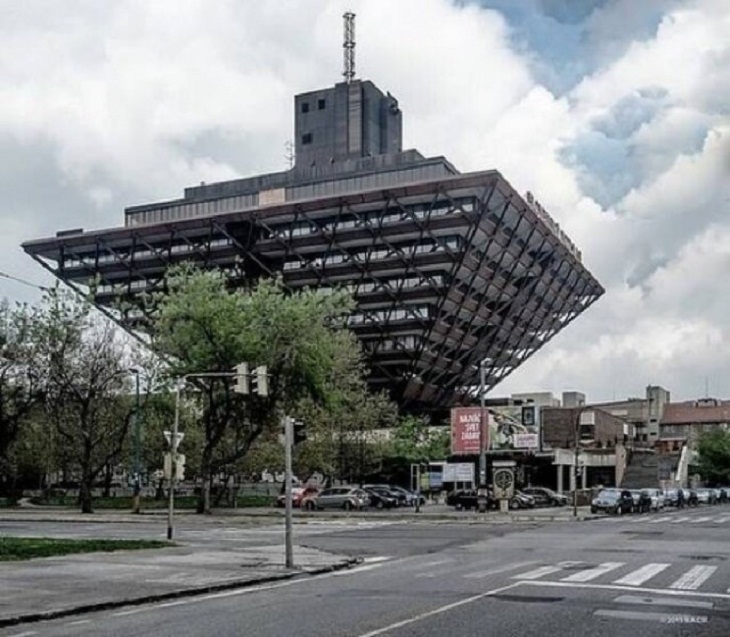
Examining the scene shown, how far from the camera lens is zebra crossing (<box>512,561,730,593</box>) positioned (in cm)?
1883

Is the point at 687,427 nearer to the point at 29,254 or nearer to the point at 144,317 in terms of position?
the point at 29,254

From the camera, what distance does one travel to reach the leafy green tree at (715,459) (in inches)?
5202

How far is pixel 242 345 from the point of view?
5544 cm

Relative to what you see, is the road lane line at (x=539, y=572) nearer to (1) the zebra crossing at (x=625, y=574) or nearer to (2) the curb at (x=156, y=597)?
(1) the zebra crossing at (x=625, y=574)

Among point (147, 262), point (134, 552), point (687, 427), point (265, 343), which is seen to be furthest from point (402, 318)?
point (134, 552)

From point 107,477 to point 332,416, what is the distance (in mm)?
23362

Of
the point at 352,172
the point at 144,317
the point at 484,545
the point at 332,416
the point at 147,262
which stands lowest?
the point at 484,545

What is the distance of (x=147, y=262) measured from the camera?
129 meters

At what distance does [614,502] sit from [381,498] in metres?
16.2

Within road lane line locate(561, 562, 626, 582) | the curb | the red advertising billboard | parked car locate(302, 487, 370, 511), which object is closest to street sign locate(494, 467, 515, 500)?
the red advertising billboard

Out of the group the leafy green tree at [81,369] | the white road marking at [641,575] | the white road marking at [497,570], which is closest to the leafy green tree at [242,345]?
the leafy green tree at [81,369]

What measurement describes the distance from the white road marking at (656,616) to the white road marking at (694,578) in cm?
403

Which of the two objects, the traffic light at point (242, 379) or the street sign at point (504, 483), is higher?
the traffic light at point (242, 379)

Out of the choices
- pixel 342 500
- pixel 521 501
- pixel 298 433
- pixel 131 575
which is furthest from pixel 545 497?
pixel 131 575
